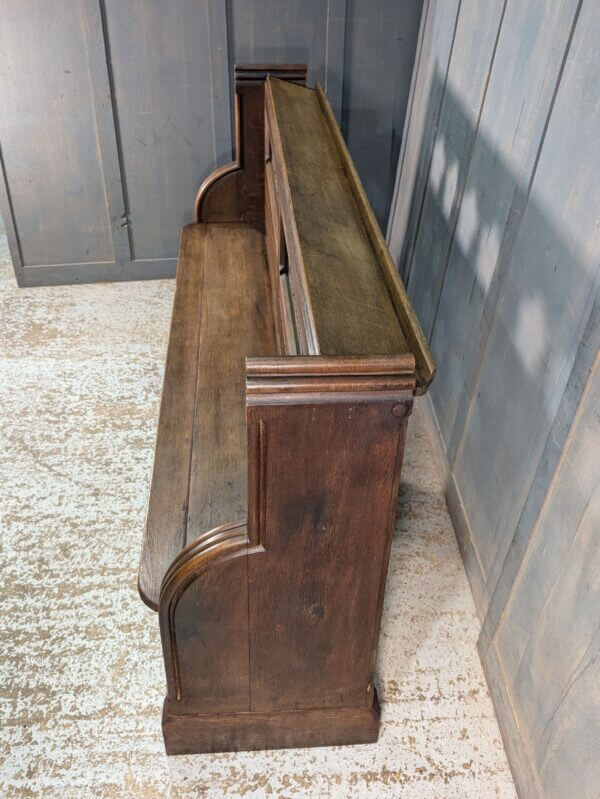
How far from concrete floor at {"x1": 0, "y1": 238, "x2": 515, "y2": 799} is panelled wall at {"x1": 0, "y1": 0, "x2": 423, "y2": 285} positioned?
0.90m

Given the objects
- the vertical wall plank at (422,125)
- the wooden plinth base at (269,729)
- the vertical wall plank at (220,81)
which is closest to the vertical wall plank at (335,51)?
the vertical wall plank at (422,125)

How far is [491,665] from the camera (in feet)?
6.04

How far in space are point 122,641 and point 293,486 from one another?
3.26ft

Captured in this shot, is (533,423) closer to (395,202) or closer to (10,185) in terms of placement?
(395,202)

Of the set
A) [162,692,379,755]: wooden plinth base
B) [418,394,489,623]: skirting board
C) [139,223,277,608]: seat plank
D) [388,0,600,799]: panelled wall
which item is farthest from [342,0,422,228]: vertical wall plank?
[162,692,379,755]: wooden plinth base

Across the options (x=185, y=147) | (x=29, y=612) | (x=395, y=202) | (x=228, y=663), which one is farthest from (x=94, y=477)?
(x=395, y=202)

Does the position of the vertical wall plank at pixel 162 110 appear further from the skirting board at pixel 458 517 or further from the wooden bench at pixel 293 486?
the skirting board at pixel 458 517

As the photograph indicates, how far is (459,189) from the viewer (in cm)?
235

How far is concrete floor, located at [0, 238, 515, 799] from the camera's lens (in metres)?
1.66

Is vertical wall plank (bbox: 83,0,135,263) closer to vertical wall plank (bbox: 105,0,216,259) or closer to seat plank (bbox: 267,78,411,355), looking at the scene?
vertical wall plank (bbox: 105,0,216,259)

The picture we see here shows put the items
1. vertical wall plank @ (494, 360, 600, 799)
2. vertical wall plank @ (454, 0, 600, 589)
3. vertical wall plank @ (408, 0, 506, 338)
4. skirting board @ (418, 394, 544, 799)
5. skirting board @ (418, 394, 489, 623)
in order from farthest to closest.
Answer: vertical wall plank @ (408, 0, 506, 338) < skirting board @ (418, 394, 489, 623) < skirting board @ (418, 394, 544, 799) < vertical wall plank @ (454, 0, 600, 589) < vertical wall plank @ (494, 360, 600, 799)

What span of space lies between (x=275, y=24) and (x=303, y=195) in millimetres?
1836

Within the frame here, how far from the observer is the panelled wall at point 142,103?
303 centimetres

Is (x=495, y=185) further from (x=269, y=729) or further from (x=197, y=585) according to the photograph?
(x=269, y=729)
